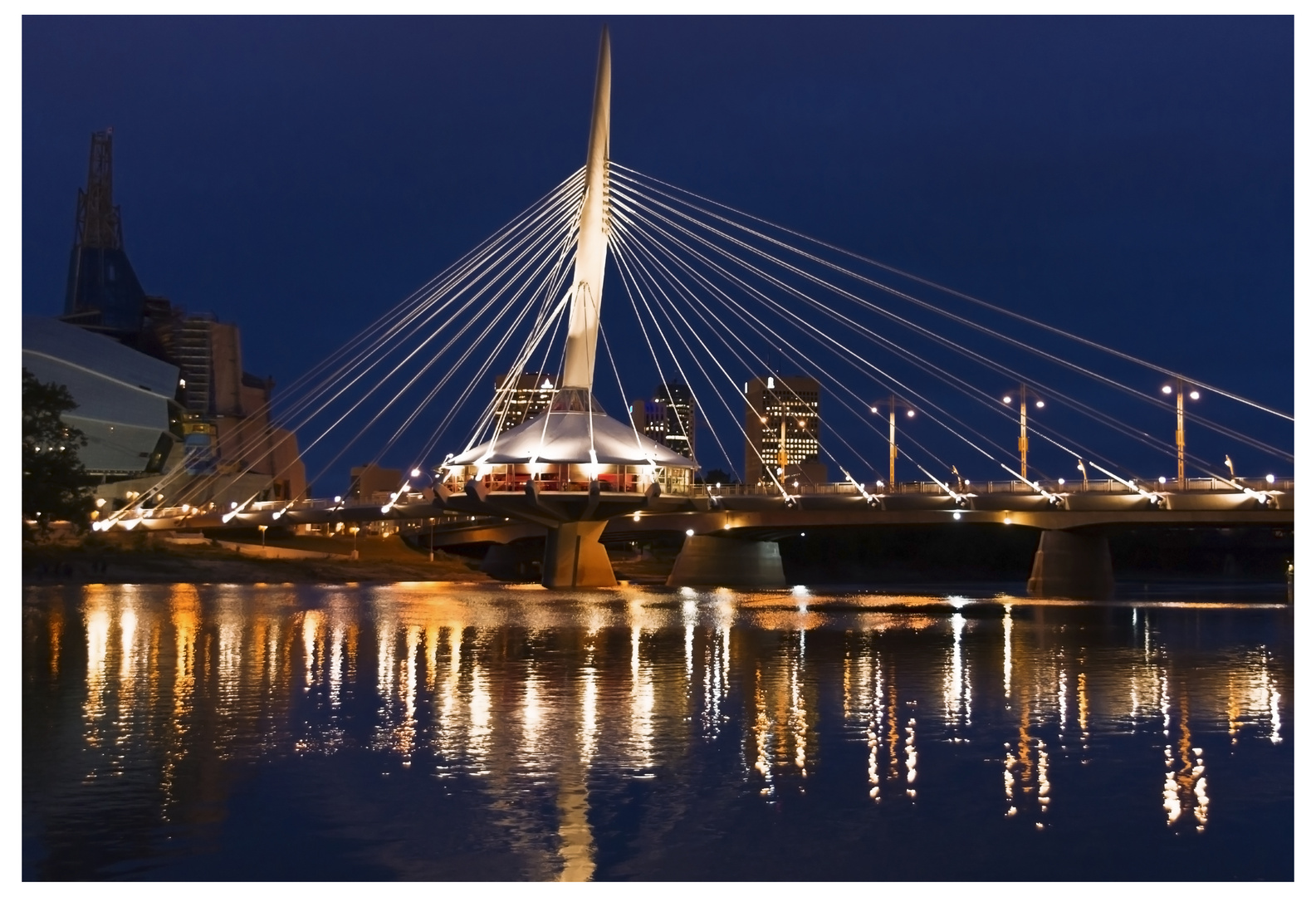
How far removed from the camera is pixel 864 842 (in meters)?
15.5

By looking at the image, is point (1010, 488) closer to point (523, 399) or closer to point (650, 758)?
point (650, 758)

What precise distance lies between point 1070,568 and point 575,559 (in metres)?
27.1

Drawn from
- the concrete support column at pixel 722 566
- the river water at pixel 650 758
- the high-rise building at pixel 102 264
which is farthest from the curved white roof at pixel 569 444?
the high-rise building at pixel 102 264

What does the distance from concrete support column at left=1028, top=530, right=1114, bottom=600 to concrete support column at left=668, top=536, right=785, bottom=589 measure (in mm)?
18113

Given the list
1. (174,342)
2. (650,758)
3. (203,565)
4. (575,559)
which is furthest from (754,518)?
(174,342)

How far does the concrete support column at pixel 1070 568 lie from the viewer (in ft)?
254

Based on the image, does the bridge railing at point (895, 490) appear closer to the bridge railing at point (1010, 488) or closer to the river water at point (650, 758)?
the bridge railing at point (1010, 488)

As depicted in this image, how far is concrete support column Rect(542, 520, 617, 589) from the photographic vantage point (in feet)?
266

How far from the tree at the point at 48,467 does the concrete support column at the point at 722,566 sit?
4156 centimetres

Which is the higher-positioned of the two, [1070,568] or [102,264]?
[102,264]

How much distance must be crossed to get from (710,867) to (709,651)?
22.5 meters

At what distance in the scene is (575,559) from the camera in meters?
81.8
